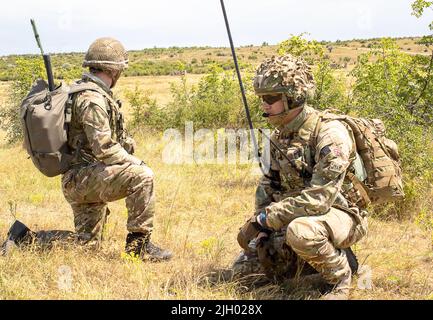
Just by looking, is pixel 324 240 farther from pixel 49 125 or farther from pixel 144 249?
pixel 49 125

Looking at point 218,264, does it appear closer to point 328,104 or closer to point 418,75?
point 328,104

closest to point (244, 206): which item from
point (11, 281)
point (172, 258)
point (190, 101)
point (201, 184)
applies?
point (201, 184)

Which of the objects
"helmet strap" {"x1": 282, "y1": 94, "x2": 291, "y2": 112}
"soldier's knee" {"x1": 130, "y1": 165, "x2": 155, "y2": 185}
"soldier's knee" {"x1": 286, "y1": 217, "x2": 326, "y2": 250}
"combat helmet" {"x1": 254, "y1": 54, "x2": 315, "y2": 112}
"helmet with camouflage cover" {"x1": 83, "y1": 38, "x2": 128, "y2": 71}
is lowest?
"soldier's knee" {"x1": 286, "y1": 217, "x2": 326, "y2": 250}

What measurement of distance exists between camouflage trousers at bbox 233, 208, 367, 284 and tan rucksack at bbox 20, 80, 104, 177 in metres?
2.03

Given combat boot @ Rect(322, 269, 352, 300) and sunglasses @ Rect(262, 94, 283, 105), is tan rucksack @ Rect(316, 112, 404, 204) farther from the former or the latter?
combat boot @ Rect(322, 269, 352, 300)

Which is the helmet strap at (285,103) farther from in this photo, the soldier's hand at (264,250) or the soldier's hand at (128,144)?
the soldier's hand at (128,144)

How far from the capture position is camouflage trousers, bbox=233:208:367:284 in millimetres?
3607

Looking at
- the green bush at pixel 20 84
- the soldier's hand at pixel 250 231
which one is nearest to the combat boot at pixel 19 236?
the soldier's hand at pixel 250 231

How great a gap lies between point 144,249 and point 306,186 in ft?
5.74

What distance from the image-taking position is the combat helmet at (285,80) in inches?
150

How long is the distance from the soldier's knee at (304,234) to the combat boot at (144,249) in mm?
1631

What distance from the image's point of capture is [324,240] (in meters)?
3.64

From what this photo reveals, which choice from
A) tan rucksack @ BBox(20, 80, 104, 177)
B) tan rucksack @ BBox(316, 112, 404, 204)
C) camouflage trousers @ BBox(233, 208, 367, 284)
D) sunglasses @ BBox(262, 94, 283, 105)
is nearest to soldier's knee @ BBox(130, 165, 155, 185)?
tan rucksack @ BBox(20, 80, 104, 177)

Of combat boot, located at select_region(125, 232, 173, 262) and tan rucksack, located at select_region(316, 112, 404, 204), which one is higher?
tan rucksack, located at select_region(316, 112, 404, 204)
